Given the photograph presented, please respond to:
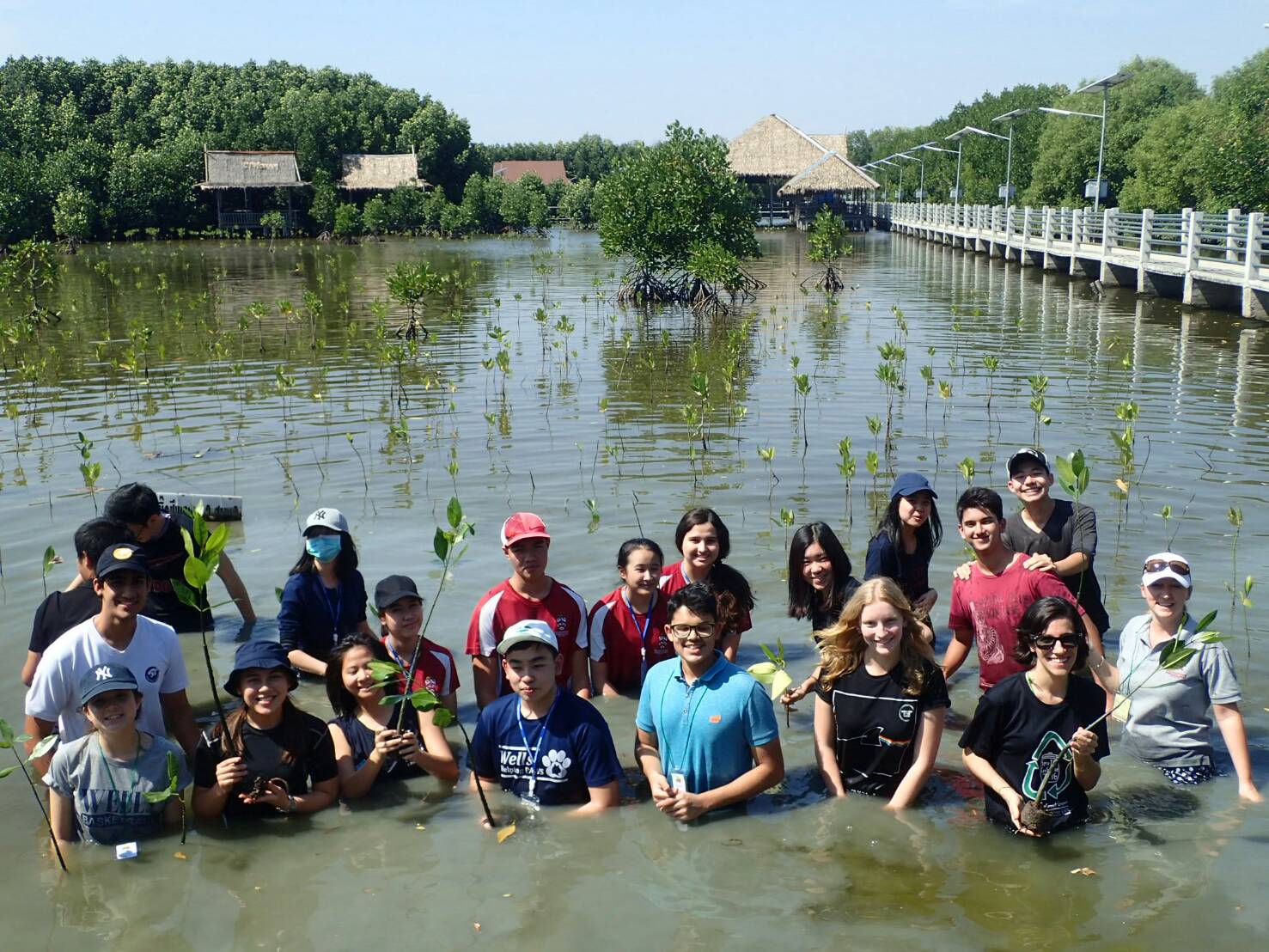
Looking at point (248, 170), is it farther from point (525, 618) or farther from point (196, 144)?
point (525, 618)

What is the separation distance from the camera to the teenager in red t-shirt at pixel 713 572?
619 centimetres

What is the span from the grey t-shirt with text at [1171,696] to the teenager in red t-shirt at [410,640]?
10.2ft

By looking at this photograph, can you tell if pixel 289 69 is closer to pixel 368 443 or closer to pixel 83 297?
pixel 83 297

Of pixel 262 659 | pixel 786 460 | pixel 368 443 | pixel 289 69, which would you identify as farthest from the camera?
pixel 289 69

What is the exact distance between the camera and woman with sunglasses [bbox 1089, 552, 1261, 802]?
206 inches

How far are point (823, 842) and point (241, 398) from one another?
1229cm

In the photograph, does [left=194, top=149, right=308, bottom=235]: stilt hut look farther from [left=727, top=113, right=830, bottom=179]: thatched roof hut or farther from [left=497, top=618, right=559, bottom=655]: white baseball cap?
[left=497, top=618, right=559, bottom=655]: white baseball cap

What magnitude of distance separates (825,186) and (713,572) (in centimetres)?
6861

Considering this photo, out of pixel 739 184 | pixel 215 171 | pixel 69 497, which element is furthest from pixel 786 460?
pixel 215 171

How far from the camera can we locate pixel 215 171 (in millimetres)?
65188

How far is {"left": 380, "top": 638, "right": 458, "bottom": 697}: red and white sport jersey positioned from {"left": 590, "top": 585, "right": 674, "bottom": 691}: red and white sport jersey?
0.84 meters

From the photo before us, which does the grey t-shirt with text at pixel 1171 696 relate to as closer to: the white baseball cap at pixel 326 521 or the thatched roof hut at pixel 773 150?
the white baseball cap at pixel 326 521

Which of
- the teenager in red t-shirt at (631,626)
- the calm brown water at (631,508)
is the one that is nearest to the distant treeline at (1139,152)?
the calm brown water at (631,508)

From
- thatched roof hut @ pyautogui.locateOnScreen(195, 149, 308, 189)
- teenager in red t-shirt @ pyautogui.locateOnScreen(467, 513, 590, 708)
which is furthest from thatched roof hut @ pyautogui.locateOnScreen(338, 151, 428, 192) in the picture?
teenager in red t-shirt @ pyautogui.locateOnScreen(467, 513, 590, 708)
